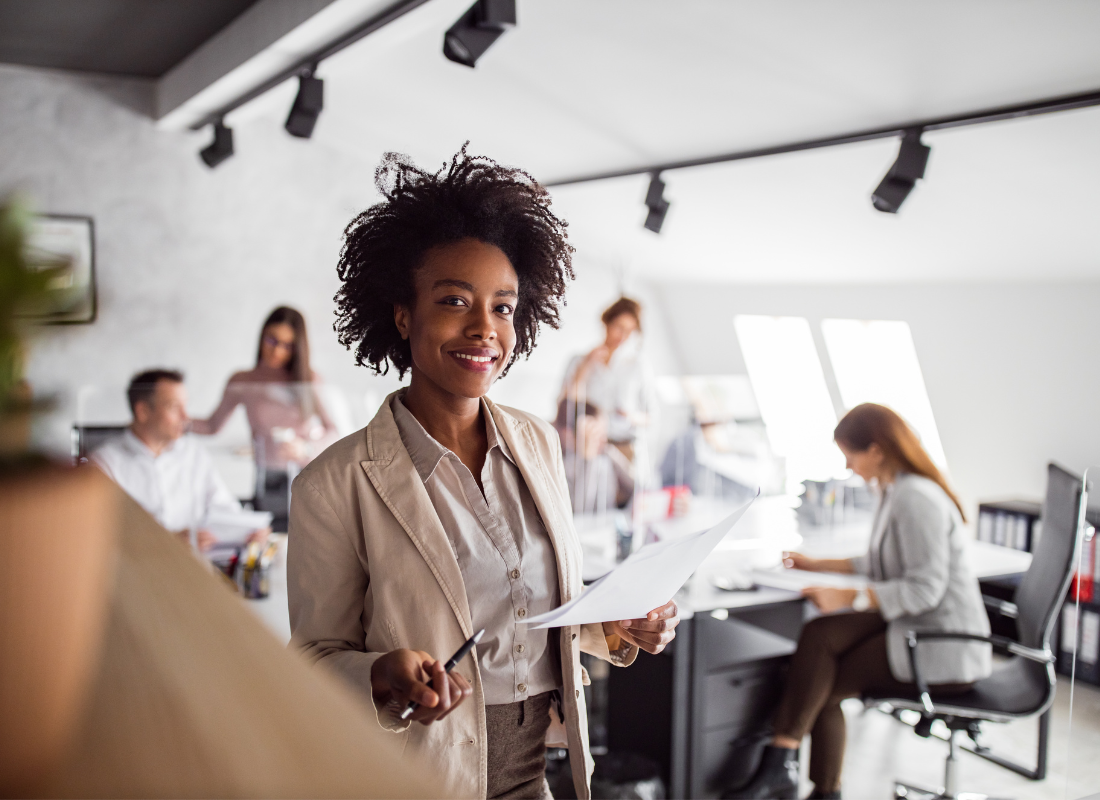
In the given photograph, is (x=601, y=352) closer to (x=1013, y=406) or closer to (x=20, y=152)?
(x=1013, y=406)

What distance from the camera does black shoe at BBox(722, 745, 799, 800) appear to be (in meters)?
→ 2.69

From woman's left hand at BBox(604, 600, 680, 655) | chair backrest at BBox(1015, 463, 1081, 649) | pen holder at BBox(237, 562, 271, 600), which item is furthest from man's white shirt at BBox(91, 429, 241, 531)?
chair backrest at BBox(1015, 463, 1081, 649)

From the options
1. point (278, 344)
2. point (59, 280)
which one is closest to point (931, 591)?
point (278, 344)

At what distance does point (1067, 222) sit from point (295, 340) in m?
3.29

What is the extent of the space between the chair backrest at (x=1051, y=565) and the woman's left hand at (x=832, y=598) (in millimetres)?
487

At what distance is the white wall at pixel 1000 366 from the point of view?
14.6ft

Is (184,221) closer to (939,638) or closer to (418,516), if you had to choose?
(939,638)

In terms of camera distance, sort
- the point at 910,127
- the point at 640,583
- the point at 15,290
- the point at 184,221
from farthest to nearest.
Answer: the point at 184,221 < the point at 910,127 < the point at 640,583 < the point at 15,290

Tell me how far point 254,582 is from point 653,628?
5.47ft

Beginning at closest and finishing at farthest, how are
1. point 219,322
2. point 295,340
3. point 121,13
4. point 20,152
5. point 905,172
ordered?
point 905,172, point 295,340, point 121,13, point 20,152, point 219,322

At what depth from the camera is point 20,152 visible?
5.13 m

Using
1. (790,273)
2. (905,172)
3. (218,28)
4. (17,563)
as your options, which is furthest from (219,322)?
(17,563)

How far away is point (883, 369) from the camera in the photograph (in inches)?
232

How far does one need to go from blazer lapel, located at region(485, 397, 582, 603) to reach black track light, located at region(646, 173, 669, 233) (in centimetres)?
320
